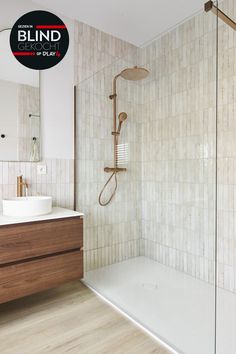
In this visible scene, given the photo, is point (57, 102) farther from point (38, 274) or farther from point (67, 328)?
point (67, 328)

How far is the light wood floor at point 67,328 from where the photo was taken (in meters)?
1.40

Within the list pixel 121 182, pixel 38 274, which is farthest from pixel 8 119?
pixel 38 274

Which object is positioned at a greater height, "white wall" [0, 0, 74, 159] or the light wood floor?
"white wall" [0, 0, 74, 159]

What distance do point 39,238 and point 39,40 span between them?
1.79 m

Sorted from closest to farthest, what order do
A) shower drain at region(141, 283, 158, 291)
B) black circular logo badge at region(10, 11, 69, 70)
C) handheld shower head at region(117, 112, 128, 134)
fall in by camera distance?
shower drain at region(141, 283, 158, 291) < black circular logo badge at region(10, 11, 69, 70) < handheld shower head at region(117, 112, 128, 134)

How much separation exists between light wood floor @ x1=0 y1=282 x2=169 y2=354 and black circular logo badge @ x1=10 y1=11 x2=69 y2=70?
1968 millimetres

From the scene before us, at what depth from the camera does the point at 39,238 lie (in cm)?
166

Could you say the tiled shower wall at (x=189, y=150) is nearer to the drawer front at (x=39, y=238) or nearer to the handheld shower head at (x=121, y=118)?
the handheld shower head at (x=121, y=118)

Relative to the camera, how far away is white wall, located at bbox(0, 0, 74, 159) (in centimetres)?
218

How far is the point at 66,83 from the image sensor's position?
2312mm

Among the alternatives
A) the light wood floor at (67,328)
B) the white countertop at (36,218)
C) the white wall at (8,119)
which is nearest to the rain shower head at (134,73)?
the white wall at (8,119)

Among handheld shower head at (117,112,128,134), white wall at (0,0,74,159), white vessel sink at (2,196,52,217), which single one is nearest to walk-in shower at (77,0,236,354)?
handheld shower head at (117,112,128,134)

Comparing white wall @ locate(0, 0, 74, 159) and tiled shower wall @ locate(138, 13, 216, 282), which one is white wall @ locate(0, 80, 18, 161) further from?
tiled shower wall @ locate(138, 13, 216, 282)

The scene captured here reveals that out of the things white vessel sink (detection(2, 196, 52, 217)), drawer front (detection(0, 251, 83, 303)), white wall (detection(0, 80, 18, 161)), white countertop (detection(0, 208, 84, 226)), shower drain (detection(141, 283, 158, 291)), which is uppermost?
white wall (detection(0, 80, 18, 161))
